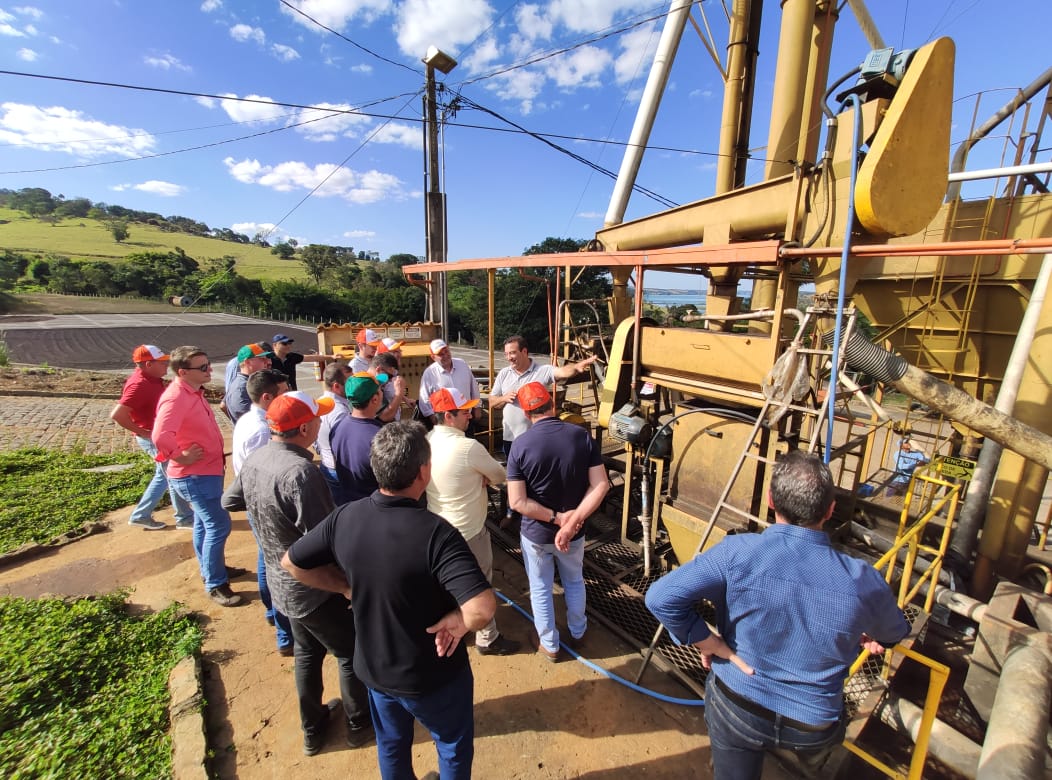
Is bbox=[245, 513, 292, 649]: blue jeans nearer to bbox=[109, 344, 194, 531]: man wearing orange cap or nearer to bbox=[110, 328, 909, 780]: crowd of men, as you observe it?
bbox=[110, 328, 909, 780]: crowd of men

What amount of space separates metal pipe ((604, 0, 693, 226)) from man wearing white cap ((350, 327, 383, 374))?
22.8 feet

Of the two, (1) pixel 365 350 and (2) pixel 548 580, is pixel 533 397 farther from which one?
(1) pixel 365 350

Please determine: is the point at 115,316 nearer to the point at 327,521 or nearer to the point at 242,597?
the point at 242,597

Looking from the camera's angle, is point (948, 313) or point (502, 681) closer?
point (502, 681)

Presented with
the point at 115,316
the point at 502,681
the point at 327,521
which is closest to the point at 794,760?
the point at 502,681

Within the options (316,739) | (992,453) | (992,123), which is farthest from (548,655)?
(992,123)

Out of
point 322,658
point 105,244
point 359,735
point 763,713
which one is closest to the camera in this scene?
point 763,713

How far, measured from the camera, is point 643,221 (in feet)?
17.1

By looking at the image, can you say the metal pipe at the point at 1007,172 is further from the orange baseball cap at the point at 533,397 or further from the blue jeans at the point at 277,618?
the blue jeans at the point at 277,618

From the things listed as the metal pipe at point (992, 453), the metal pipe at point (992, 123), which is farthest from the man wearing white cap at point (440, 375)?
the metal pipe at point (992, 123)

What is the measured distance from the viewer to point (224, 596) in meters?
3.79

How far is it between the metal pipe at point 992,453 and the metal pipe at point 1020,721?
198 centimetres

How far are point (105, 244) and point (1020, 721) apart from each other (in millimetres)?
102348

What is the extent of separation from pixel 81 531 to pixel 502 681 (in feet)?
16.6
